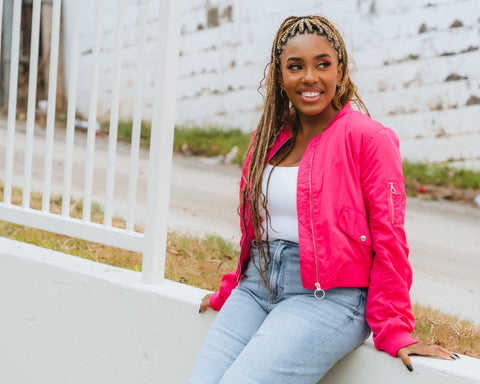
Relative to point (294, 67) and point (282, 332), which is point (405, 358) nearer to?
point (282, 332)

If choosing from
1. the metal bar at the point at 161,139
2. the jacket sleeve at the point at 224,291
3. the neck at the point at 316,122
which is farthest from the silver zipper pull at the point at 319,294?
the metal bar at the point at 161,139

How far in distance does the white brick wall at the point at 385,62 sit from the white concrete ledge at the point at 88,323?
2.95 meters

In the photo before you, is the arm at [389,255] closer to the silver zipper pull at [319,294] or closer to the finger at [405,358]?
the finger at [405,358]

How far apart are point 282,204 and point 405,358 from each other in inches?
22.4

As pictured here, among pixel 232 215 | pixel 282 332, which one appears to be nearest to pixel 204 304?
pixel 282 332

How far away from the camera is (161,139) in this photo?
99.3 inches

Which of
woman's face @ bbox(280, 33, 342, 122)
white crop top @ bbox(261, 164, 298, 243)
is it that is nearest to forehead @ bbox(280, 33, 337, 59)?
woman's face @ bbox(280, 33, 342, 122)

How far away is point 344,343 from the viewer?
6.40ft

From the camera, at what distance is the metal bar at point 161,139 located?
8.24 ft

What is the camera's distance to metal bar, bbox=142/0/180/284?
2512 millimetres

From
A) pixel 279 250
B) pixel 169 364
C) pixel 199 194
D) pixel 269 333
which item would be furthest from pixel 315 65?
pixel 199 194

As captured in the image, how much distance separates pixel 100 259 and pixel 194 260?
0.48m

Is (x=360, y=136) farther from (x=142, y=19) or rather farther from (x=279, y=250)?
(x=142, y=19)

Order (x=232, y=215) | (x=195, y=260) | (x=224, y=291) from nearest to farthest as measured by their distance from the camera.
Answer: (x=224, y=291), (x=195, y=260), (x=232, y=215)
